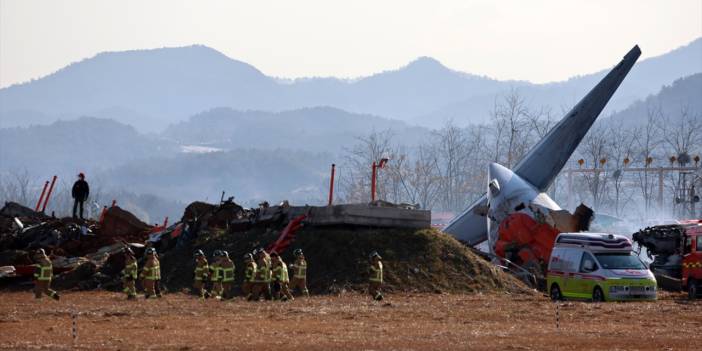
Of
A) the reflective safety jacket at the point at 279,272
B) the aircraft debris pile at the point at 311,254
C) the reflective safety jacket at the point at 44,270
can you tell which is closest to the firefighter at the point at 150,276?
the aircraft debris pile at the point at 311,254

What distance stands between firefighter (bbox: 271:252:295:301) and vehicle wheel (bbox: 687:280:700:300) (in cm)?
1378

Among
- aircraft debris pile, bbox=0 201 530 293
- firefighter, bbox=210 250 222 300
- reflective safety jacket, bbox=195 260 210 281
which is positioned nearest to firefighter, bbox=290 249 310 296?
aircraft debris pile, bbox=0 201 530 293

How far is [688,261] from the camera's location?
131 feet

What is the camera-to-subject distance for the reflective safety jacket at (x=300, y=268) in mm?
37750

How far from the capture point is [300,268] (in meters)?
37.8

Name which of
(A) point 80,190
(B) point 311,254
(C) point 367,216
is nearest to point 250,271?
(B) point 311,254

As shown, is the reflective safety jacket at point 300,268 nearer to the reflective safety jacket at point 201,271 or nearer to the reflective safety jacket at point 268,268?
the reflective safety jacket at point 268,268

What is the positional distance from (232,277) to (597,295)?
11887 millimetres

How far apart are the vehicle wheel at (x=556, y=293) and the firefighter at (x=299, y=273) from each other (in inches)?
325

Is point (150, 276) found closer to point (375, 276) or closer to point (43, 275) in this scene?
point (43, 275)

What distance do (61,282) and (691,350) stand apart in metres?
25.7

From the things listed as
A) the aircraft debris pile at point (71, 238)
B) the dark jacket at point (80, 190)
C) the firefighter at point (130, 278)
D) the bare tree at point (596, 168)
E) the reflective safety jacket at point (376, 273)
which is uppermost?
the bare tree at point (596, 168)

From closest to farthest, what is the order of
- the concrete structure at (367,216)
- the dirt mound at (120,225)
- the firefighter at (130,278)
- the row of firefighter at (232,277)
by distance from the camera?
1. the row of firefighter at (232,277)
2. the firefighter at (130,278)
3. the concrete structure at (367,216)
4. the dirt mound at (120,225)

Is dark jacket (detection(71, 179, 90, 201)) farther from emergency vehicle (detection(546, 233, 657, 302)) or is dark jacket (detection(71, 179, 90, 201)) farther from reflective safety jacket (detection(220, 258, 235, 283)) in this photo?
emergency vehicle (detection(546, 233, 657, 302))
